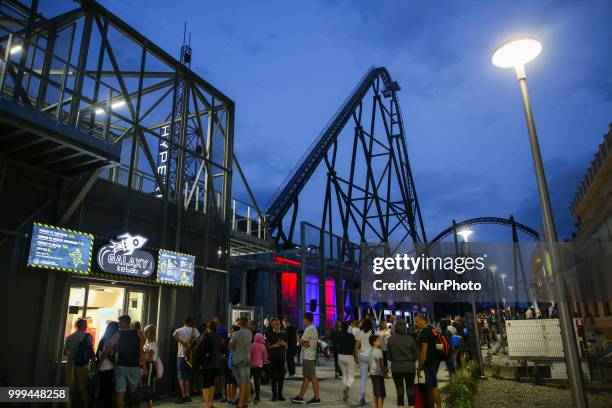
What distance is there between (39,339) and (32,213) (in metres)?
2.14

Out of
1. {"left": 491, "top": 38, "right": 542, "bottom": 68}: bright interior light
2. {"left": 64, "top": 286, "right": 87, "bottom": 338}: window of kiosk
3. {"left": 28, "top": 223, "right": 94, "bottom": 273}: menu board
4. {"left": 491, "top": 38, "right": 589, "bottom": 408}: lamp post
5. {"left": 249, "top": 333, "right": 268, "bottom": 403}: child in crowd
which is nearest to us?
{"left": 491, "top": 38, "right": 589, "bottom": 408}: lamp post

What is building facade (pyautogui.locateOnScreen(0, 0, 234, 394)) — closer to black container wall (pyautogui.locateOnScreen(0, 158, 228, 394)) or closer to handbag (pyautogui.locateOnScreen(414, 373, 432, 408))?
black container wall (pyautogui.locateOnScreen(0, 158, 228, 394))

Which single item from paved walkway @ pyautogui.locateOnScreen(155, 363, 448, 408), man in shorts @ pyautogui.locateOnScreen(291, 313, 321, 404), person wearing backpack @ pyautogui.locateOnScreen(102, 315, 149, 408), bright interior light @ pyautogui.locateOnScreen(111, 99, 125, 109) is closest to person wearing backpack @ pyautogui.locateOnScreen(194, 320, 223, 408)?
paved walkway @ pyautogui.locateOnScreen(155, 363, 448, 408)

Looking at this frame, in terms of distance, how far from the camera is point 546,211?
5512 millimetres

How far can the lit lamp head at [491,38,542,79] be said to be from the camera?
5957 mm

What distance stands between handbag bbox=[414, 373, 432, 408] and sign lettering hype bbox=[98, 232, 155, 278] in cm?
601

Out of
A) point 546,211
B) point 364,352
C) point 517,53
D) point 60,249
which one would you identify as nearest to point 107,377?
point 60,249

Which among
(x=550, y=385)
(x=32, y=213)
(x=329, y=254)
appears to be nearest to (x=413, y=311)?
(x=329, y=254)

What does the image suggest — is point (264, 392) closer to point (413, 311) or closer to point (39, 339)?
point (39, 339)

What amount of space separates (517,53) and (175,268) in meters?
8.24

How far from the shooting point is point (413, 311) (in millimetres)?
31344

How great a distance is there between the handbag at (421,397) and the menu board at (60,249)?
6.13m

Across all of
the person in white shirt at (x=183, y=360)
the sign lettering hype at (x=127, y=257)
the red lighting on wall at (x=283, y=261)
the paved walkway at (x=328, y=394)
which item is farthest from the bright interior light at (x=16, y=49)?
the red lighting on wall at (x=283, y=261)

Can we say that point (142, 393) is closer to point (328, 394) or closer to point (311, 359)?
point (311, 359)
